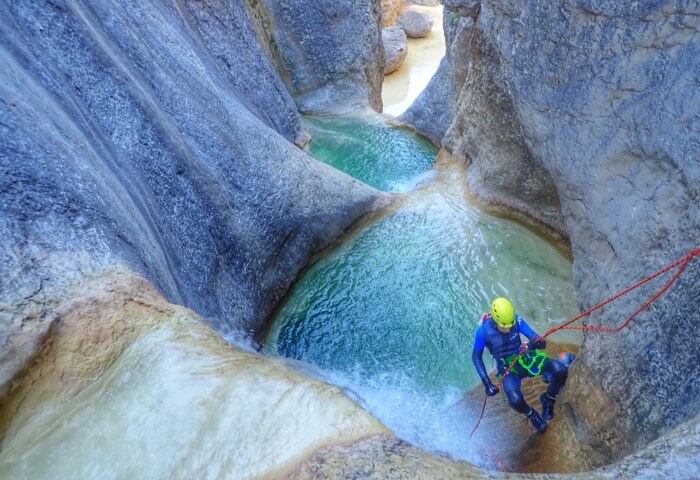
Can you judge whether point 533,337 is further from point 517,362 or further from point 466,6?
point 466,6

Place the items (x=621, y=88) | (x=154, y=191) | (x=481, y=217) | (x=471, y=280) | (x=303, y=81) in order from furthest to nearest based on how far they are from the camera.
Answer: (x=303, y=81), (x=481, y=217), (x=471, y=280), (x=154, y=191), (x=621, y=88)

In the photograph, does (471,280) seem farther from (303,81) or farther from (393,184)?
(303,81)

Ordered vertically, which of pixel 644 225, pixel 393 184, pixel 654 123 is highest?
pixel 654 123

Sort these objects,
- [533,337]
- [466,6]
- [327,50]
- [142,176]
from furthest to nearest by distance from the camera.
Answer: [327,50] < [466,6] < [142,176] < [533,337]

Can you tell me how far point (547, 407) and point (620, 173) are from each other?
2243mm

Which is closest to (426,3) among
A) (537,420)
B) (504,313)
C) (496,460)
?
(504,313)

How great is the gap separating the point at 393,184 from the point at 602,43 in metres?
6.33

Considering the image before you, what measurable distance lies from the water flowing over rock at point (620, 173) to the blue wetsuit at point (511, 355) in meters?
0.18

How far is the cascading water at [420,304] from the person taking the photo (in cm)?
544

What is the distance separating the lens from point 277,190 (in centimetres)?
696

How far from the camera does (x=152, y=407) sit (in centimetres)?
299

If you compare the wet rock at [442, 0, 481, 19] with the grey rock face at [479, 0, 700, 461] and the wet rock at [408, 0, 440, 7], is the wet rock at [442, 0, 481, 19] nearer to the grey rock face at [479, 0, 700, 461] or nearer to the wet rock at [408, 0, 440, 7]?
the grey rock face at [479, 0, 700, 461]

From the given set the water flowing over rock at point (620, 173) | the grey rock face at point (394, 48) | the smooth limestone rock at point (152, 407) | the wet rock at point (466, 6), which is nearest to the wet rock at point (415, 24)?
the grey rock face at point (394, 48)

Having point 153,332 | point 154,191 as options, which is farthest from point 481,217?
point 153,332
